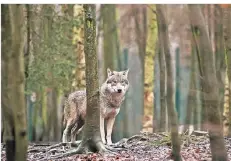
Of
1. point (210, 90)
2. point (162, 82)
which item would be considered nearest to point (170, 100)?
point (162, 82)

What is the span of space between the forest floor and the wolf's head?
0.86 feet

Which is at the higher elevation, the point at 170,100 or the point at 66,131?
the point at 170,100

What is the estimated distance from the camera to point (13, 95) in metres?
3.30

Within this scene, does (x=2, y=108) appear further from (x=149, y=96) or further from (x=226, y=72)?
(x=226, y=72)

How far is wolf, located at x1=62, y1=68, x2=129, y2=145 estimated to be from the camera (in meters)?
3.37

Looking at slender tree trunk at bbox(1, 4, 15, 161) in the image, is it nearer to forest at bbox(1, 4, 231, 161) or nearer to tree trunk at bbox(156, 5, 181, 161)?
forest at bbox(1, 4, 231, 161)

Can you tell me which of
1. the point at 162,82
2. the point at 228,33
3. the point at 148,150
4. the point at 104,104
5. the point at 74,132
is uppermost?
the point at 228,33

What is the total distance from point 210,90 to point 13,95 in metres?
1.03

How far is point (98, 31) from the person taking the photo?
3.45 m

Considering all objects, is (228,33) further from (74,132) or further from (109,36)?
(74,132)

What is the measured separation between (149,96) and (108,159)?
→ 0.40 metres

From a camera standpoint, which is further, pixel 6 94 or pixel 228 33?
pixel 228 33

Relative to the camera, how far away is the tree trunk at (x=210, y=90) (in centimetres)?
334

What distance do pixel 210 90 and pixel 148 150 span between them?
0.45 meters
